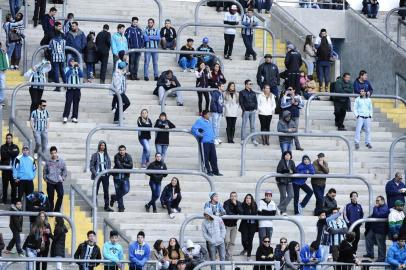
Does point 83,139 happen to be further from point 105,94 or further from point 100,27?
point 100,27

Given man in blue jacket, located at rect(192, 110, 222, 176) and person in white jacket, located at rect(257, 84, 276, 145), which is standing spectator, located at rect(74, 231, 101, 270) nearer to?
man in blue jacket, located at rect(192, 110, 222, 176)

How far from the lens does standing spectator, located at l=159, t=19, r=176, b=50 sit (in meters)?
50.7

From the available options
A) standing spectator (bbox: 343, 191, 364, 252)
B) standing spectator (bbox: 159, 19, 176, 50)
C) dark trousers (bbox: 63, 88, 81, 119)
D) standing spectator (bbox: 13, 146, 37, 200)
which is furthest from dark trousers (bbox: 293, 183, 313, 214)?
standing spectator (bbox: 159, 19, 176, 50)

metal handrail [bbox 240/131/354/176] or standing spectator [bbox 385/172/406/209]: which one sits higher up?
metal handrail [bbox 240/131/354/176]

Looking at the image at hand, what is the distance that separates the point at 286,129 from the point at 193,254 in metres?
7.25

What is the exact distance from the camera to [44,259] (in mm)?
37656

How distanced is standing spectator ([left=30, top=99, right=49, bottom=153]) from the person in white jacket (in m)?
5.59

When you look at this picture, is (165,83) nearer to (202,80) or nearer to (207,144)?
(202,80)

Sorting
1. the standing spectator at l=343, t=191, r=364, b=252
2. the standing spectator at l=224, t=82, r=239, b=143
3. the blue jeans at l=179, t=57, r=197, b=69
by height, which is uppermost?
the blue jeans at l=179, t=57, r=197, b=69

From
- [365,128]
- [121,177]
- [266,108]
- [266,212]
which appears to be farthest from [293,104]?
Answer: [121,177]

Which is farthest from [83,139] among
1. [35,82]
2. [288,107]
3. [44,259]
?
[44,259]

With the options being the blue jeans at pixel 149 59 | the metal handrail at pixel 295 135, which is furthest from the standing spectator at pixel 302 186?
the blue jeans at pixel 149 59

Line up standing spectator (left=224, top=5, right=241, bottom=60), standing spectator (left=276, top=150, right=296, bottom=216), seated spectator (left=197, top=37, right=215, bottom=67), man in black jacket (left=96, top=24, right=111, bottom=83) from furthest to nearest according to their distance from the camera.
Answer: standing spectator (left=224, top=5, right=241, bottom=60) → seated spectator (left=197, top=37, right=215, bottom=67) → man in black jacket (left=96, top=24, right=111, bottom=83) → standing spectator (left=276, top=150, right=296, bottom=216)

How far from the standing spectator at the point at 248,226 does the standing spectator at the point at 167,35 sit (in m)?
9.16
